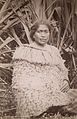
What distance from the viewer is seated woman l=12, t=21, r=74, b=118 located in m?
2.53

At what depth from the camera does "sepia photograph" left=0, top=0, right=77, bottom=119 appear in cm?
252

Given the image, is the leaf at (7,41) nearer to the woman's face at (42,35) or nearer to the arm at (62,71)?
the woman's face at (42,35)

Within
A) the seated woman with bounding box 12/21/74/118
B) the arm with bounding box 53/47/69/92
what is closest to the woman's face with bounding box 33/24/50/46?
the seated woman with bounding box 12/21/74/118

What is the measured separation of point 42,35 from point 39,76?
0.37 metres

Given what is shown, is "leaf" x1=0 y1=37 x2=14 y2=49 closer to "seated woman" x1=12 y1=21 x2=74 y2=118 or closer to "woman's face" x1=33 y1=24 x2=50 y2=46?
"seated woman" x1=12 y1=21 x2=74 y2=118

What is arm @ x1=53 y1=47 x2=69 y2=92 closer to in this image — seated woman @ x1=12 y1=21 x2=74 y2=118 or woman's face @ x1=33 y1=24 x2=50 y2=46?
seated woman @ x1=12 y1=21 x2=74 y2=118

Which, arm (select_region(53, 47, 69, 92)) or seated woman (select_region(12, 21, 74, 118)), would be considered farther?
arm (select_region(53, 47, 69, 92))

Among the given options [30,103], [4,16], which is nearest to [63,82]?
[30,103]

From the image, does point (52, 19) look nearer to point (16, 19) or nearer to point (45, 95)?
point (16, 19)

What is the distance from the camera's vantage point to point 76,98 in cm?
273

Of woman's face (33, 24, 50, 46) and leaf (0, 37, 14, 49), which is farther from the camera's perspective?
woman's face (33, 24, 50, 46)

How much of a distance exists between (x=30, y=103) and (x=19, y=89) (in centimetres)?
15

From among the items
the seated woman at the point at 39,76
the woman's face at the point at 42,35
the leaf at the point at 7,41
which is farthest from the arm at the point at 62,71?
the leaf at the point at 7,41

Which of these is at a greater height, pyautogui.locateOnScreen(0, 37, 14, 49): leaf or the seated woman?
pyautogui.locateOnScreen(0, 37, 14, 49): leaf
